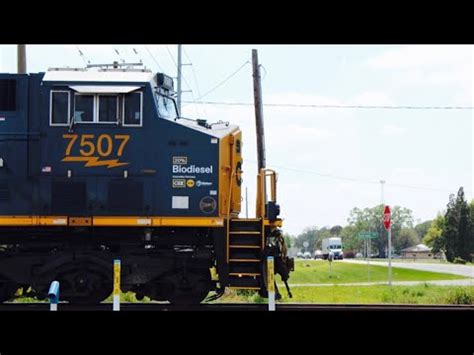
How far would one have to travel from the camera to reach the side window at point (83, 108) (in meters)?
14.6

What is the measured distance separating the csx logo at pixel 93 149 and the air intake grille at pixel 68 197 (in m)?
0.47

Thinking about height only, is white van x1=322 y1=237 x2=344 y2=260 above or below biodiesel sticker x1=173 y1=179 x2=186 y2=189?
below

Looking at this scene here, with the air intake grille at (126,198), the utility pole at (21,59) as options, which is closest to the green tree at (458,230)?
the utility pole at (21,59)

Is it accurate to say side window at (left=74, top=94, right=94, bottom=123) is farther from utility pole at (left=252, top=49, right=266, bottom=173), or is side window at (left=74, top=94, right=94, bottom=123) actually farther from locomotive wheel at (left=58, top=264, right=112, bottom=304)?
utility pole at (left=252, top=49, right=266, bottom=173)

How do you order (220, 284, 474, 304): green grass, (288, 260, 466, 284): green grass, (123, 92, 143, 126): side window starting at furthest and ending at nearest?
1. (288, 260, 466, 284): green grass
2. (220, 284, 474, 304): green grass
3. (123, 92, 143, 126): side window

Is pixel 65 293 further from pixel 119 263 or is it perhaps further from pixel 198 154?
pixel 198 154

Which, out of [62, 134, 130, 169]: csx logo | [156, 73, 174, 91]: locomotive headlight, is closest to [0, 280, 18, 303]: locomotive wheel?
[62, 134, 130, 169]: csx logo

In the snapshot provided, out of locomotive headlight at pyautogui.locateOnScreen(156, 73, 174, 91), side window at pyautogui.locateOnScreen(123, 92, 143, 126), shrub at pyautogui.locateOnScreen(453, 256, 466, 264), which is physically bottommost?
shrub at pyautogui.locateOnScreen(453, 256, 466, 264)

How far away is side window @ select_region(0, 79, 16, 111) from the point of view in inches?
584

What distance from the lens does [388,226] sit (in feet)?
84.6

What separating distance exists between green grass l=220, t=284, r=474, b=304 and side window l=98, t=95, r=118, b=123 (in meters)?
6.56

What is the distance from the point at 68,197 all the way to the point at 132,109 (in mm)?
2169

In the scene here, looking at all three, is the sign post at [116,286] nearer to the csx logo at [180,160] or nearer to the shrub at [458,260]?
the csx logo at [180,160]
